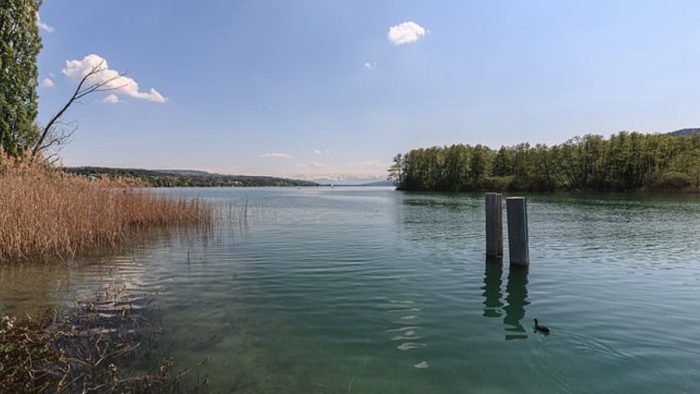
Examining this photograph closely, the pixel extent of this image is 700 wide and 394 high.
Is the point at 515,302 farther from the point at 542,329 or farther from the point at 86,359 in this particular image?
the point at 86,359

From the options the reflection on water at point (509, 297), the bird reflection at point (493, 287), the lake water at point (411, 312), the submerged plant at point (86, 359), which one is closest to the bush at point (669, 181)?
the lake water at point (411, 312)

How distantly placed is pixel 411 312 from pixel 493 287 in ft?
8.38

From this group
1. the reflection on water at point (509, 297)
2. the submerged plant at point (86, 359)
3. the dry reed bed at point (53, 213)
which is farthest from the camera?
the dry reed bed at point (53, 213)

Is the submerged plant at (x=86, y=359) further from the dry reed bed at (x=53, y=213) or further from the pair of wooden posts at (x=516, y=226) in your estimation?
the pair of wooden posts at (x=516, y=226)

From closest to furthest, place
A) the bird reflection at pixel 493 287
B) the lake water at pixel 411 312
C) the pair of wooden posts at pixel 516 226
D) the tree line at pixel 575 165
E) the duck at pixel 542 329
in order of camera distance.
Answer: the lake water at pixel 411 312
the duck at pixel 542 329
the bird reflection at pixel 493 287
the pair of wooden posts at pixel 516 226
the tree line at pixel 575 165

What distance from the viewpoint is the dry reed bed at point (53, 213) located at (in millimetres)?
9328

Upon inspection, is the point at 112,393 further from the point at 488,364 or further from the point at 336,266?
the point at 336,266

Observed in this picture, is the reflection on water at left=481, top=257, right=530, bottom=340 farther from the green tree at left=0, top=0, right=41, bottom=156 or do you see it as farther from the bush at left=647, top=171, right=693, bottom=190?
the bush at left=647, top=171, right=693, bottom=190

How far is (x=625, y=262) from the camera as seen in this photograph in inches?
404

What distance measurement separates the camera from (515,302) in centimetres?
680

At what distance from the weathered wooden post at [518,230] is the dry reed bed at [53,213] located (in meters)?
11.9

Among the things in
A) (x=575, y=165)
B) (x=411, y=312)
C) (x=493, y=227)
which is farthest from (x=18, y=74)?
(x=575, y=165)

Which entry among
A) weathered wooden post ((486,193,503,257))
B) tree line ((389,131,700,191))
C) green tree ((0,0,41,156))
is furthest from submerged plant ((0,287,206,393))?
tree line ((389,131,700,191))

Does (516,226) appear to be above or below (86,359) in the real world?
above
